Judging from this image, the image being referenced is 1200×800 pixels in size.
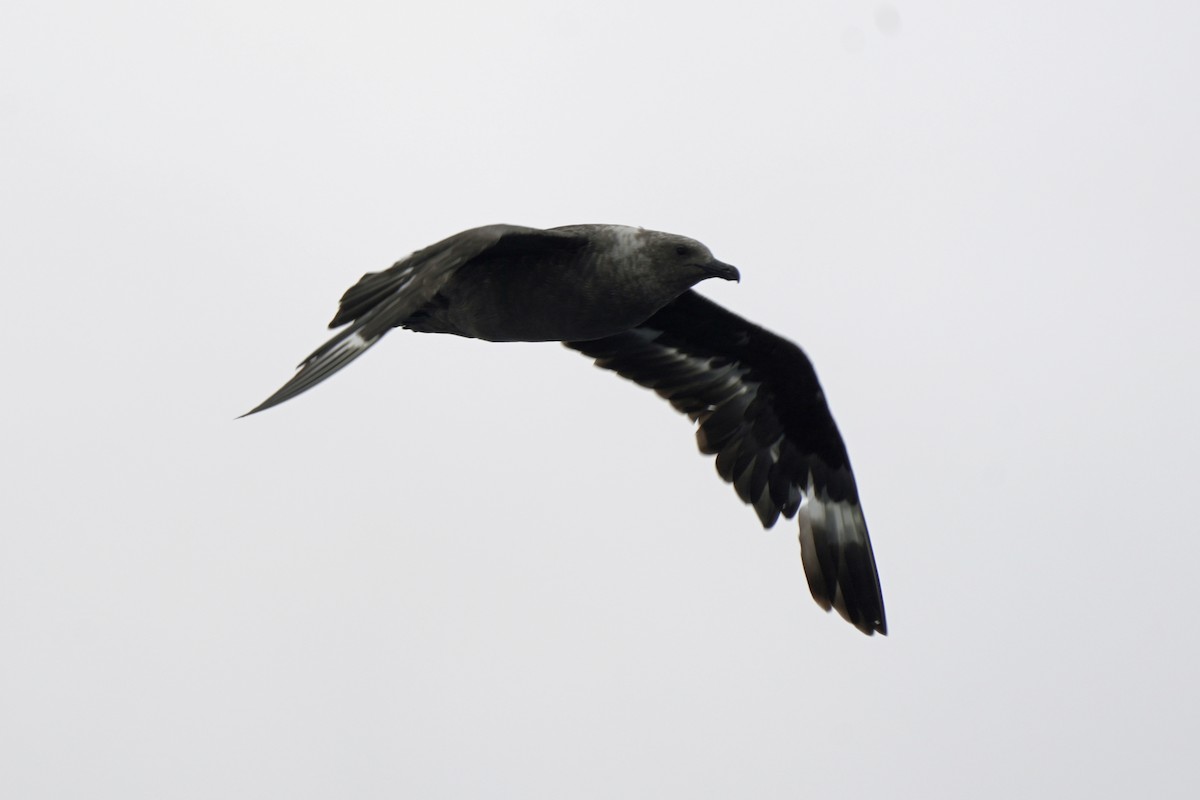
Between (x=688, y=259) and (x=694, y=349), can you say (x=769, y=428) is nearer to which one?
(x=694, y=349)

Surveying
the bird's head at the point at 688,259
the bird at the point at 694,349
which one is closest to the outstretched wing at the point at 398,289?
the bird at the point at 694,349

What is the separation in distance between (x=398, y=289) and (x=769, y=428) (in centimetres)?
394

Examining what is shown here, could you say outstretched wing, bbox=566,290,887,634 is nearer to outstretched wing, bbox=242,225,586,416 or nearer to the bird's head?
the bird's head

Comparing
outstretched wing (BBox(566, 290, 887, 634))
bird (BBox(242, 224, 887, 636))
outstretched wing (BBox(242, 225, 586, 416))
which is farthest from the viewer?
outstretched wing (BBox(566, 290, 887, 634))

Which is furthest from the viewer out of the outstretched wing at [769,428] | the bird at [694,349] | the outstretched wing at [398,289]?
the outstretched wing at [769,428]

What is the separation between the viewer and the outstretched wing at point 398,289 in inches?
336

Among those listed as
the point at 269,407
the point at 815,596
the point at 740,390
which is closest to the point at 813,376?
the point at 740,390

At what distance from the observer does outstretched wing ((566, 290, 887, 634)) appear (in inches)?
470

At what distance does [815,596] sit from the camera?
40.4 feet

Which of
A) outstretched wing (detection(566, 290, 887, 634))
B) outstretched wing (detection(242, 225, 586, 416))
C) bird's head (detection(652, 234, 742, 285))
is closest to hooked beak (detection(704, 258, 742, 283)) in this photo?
bird's head (detection(652, 234, 742, 285))

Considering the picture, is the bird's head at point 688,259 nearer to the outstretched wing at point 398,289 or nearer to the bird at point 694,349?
the bird at point 694,349

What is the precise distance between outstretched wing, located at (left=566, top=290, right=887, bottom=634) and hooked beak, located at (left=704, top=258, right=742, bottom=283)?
1.87 metres

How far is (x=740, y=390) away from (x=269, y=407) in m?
5.16

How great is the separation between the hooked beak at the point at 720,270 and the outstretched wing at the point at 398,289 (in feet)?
2.52
